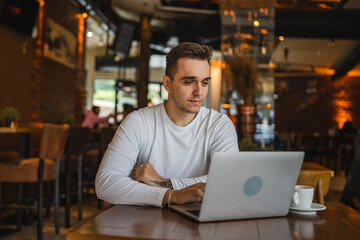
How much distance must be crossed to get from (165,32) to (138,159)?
33.6 ft

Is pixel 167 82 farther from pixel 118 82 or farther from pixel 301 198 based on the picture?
pixel 118 82

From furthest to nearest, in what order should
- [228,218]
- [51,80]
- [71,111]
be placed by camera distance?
[71,111] → [51,80] → [228,218]

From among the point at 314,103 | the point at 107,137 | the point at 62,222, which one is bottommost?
the point at 62,222

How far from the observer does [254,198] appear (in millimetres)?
1058

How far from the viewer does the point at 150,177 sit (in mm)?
1524

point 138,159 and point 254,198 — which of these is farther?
point 138,159

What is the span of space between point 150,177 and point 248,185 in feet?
1.89

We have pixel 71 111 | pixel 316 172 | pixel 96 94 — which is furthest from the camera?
pixel 96 94

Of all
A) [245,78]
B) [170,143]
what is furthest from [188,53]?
[245,78]

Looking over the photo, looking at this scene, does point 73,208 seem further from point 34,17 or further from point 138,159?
point 138,159

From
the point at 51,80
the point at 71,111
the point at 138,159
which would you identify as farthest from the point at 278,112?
the point at 138,159

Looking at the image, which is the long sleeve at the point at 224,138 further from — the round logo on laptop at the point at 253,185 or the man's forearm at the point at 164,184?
the round logo on laptop at the point at 253,185

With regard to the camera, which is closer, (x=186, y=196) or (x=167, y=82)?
(x=186, y=196)

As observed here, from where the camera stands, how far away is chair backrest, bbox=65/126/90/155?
4.37 metres
